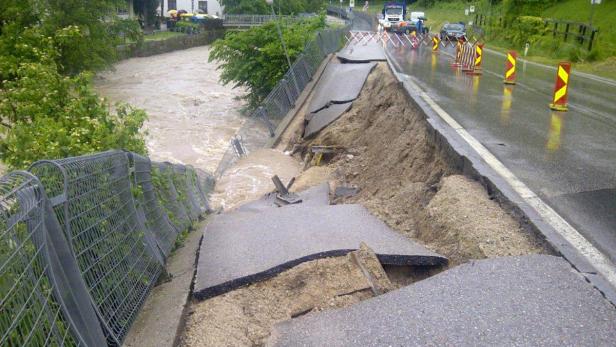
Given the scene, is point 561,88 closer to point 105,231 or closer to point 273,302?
point 273,302

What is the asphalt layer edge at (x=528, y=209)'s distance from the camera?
4.11 meters

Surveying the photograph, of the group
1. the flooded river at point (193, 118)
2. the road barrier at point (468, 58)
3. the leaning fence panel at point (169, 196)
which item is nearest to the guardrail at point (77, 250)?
the leaning fence panel at point (169, 196)

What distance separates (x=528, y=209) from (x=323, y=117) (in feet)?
33.4

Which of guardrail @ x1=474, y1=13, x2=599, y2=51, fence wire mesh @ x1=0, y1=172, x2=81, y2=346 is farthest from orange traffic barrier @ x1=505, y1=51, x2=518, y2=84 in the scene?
fence wire mesh @ x1=0, y1=172, x2=81, y2=346

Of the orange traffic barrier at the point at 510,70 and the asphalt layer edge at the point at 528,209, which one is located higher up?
the orange traffic barrier at the point at 510,70

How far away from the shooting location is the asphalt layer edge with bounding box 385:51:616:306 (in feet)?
13.5

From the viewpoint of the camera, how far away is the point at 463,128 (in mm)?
9359

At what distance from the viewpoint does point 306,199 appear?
9156 millimetres

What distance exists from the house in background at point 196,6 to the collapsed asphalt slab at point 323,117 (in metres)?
68.3

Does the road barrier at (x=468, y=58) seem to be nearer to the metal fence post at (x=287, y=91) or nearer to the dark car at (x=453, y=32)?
the metal fence post at (x=287, y=91)

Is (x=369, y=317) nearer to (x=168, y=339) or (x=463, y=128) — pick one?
(x=168, y=339)

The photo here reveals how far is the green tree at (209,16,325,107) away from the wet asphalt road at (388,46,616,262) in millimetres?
6268

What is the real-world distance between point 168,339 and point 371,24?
69989 mm

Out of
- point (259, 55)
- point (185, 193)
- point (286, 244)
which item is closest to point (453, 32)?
point (259, 55)
